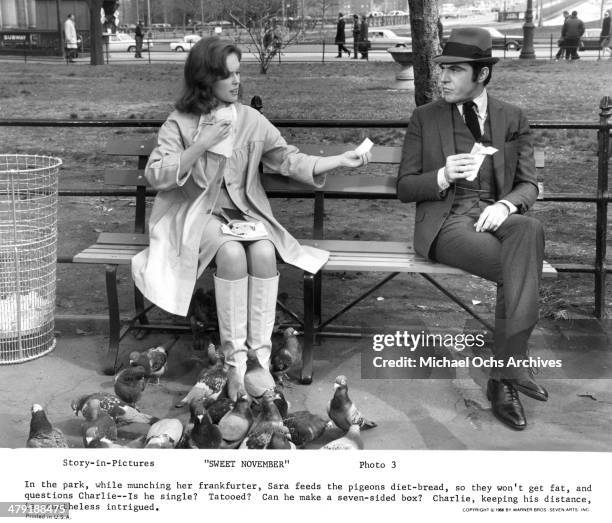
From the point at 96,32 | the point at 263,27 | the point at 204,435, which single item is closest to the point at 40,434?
the point at 204,435

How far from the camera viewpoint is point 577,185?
7.75 meters

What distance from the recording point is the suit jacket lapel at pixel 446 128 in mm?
3873

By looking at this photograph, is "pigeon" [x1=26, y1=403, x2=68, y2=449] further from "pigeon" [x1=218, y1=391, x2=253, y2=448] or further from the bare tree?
the bare tree

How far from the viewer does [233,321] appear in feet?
12.4

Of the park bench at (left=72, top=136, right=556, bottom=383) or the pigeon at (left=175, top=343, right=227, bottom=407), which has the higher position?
the park bench at (left=72, top=136, right=556, bottom=383)

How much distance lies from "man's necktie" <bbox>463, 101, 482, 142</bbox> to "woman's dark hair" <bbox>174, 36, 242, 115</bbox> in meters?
0.97

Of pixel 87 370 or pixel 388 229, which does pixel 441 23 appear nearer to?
pixel 388 229

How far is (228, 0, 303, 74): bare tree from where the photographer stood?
194 inches

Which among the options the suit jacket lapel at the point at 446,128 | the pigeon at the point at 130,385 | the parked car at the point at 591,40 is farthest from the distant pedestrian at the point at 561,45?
the pigeon at the point at 130,385

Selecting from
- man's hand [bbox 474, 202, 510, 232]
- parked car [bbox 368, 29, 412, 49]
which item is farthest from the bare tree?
man's hand [bbox 474, 202, 510, 232]

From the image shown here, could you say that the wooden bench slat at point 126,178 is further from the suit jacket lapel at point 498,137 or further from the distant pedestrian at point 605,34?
the distant pedestrian at point 605,34

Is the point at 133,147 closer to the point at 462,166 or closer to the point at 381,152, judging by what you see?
the point at 381,152

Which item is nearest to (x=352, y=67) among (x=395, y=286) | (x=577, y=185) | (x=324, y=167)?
(x=577, y=185)

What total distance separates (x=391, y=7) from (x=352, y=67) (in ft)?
6.86
